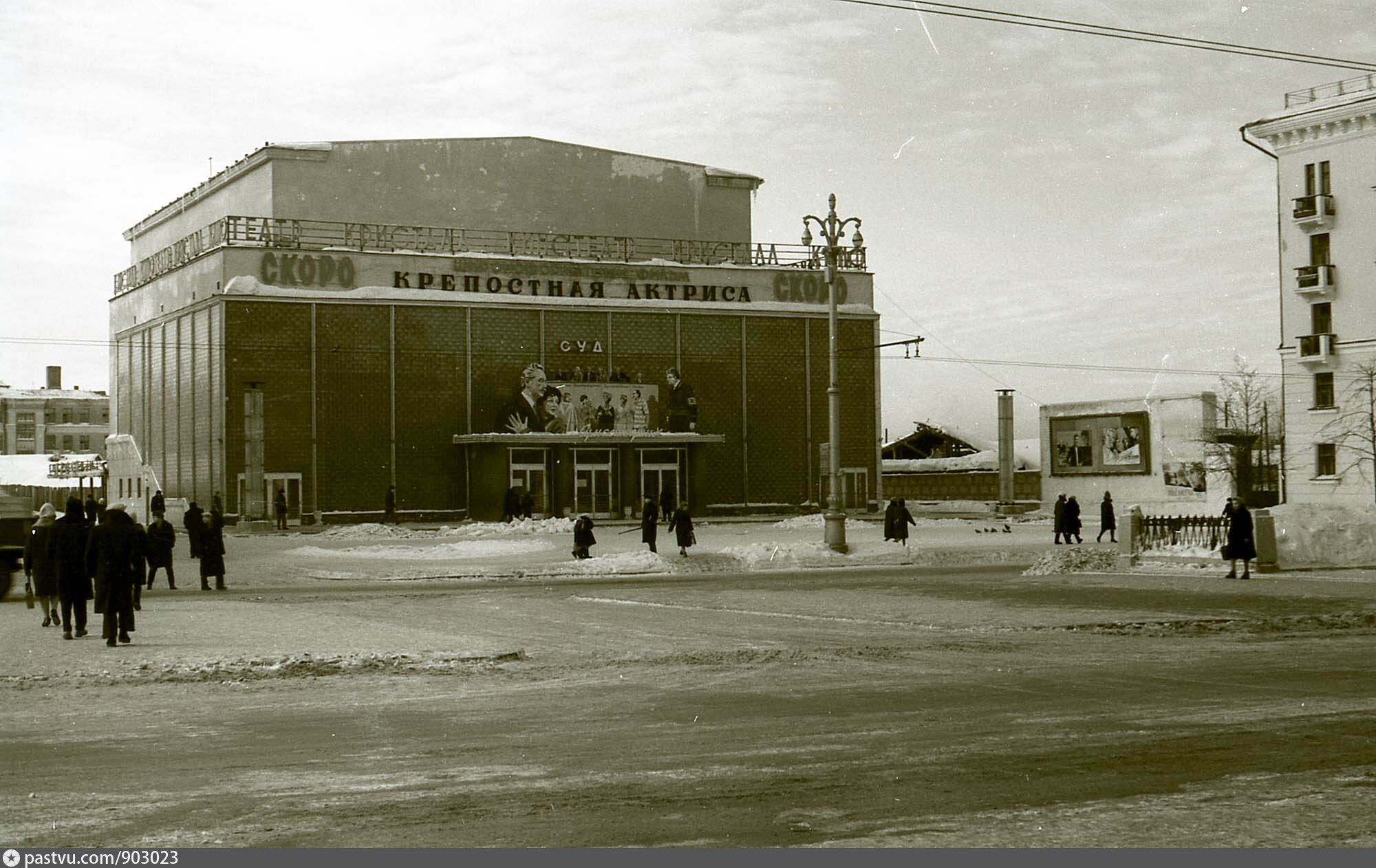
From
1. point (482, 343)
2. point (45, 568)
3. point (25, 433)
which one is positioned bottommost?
point (45, 568)

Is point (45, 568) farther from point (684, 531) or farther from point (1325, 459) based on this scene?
point (1325, 459)

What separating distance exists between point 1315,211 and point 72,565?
51140mm

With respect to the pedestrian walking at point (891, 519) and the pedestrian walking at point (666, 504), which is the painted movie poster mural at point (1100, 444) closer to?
the pedestrian walking at point (666, 504)

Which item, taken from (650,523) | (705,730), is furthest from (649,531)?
(705,730)

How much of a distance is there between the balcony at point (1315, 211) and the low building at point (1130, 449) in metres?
8.31

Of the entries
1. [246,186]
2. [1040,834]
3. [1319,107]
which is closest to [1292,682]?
[1040,834]

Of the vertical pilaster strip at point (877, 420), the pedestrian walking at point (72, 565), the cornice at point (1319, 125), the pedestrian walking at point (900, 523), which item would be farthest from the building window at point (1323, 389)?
the pedestrian walking at point (72, 565)

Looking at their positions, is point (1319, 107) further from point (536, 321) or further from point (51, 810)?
point (51, 810)

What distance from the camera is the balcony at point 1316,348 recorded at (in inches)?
2227

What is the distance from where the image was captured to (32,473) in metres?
96.0

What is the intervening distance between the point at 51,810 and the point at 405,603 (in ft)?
52.6

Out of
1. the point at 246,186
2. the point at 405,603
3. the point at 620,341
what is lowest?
the point at 405,603

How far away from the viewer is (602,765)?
849 centimetres

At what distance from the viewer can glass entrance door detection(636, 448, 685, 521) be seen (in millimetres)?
58750
